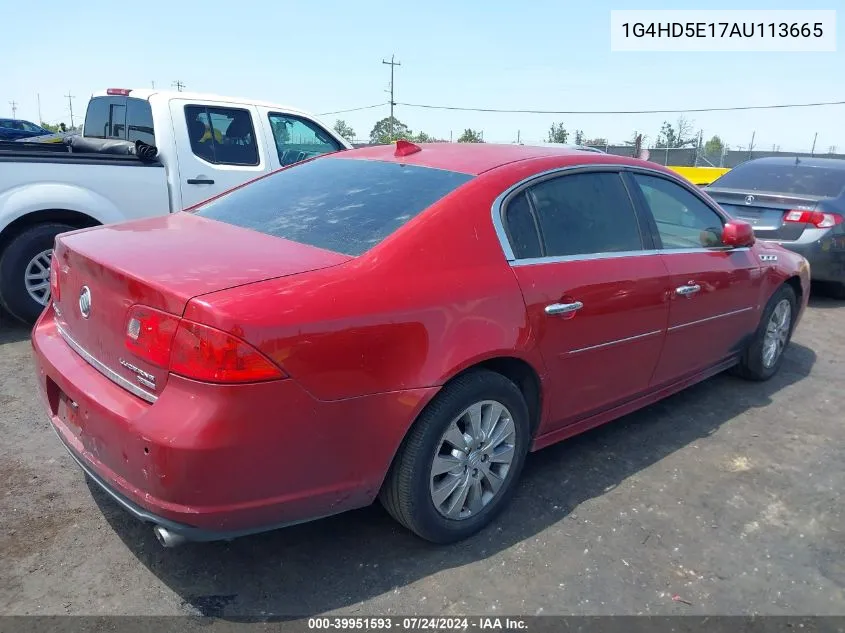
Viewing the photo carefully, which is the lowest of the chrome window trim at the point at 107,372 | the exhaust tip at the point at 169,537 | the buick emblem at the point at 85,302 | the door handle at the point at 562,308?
the exhaust tip at the point at 169,537

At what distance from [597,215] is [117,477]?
96.2 inches

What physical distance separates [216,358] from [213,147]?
15.1 feet

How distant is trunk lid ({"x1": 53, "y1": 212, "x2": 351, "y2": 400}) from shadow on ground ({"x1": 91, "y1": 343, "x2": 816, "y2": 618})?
30.9 inches

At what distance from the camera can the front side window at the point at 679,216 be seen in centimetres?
370

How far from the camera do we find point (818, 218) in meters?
6.98

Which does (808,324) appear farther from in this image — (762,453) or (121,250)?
(121,250)

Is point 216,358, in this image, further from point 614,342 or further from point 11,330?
point 11,330

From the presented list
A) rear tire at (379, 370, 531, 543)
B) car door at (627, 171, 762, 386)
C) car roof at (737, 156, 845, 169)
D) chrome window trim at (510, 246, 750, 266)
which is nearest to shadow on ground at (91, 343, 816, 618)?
rear tire at (379, 370, 531, 543)

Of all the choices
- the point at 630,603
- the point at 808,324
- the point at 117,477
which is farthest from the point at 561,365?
the point at 808,324

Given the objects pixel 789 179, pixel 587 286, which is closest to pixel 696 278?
pixel 587 286

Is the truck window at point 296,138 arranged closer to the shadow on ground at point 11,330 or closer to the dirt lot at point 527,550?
the shadow on ground at point 11,330

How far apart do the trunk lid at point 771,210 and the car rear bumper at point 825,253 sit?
14 centimetres

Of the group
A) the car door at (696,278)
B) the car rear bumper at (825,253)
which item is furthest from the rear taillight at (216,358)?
the car rear bumper at (825,253)

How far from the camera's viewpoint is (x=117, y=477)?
7.48 ft
